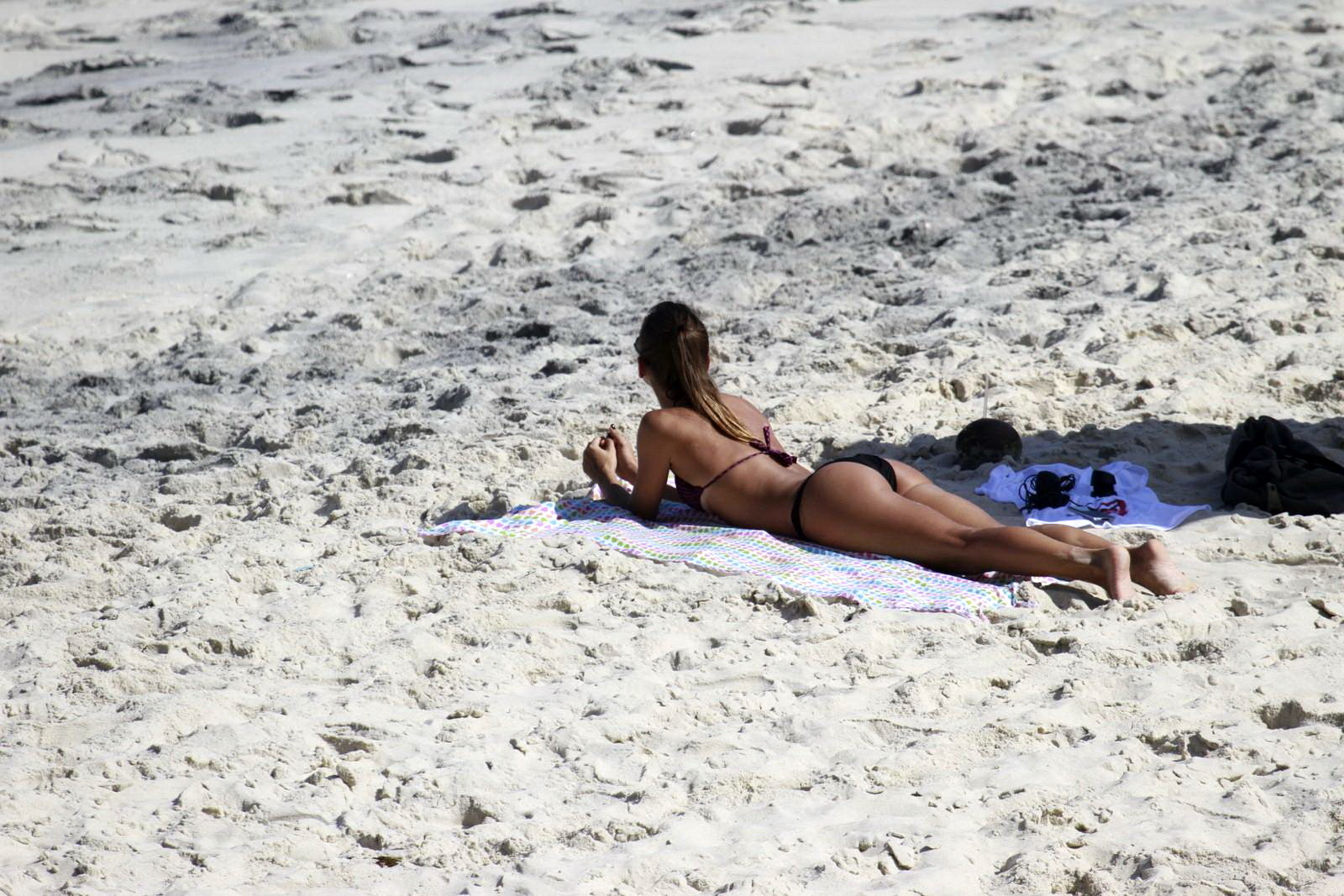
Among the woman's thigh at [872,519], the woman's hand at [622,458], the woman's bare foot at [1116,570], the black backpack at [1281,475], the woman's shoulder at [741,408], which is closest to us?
the woman's bare foot at [1116,570]

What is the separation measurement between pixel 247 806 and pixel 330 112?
260 inches

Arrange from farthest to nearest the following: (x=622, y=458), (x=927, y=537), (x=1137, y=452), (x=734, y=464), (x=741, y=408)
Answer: (x=1137, y=452) < (x=622, y=458) < (x=741, y=408) < (x=734, y=464) < (x=927, y=537)

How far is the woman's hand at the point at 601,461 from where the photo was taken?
441 cm

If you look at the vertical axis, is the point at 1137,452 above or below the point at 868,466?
below

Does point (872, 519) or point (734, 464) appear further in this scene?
point (734, 464)

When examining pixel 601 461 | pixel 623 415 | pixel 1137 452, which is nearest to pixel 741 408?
pixel 601 461

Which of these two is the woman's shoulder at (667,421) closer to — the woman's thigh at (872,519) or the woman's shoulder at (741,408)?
the woman's shoulder at (741,408)

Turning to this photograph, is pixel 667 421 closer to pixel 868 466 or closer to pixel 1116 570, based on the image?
pixel 868 466

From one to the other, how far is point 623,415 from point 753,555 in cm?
137

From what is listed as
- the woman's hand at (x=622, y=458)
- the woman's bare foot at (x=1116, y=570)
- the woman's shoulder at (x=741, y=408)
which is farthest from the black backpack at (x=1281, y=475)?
the woman's hand at (x=622, y=458)

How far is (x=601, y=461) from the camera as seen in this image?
4430 mm

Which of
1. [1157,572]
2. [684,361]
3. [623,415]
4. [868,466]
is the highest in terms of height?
[684,361]

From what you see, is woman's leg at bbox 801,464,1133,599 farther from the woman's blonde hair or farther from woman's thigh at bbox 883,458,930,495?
the woman's blonde hair

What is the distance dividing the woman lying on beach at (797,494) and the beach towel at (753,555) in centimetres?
6
